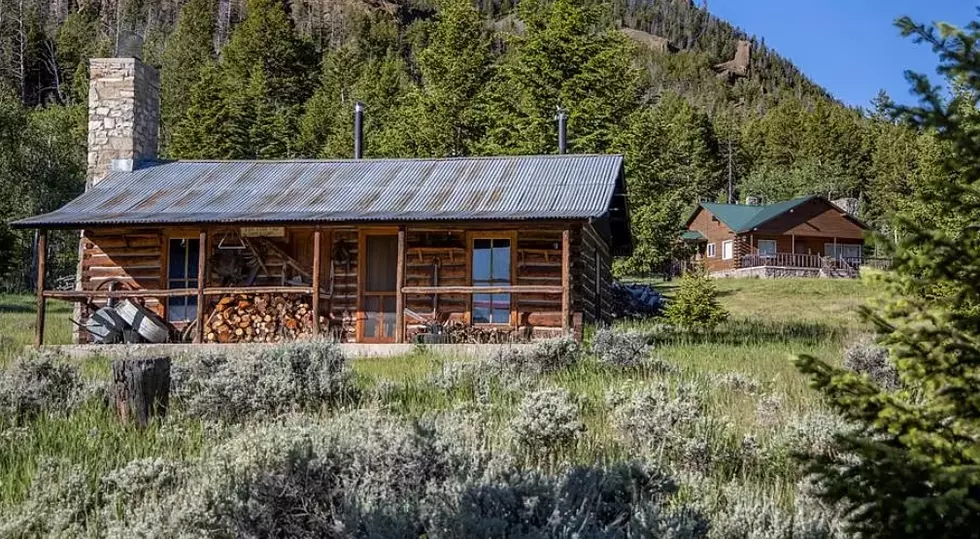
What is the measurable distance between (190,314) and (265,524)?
13087 millimetres

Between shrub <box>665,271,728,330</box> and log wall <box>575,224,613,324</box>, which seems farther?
log wall <box>575,224,613,324</box>

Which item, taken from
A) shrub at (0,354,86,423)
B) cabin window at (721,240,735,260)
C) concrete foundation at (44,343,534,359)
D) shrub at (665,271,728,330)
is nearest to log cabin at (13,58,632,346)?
concrete foundation at (44,343,534,359)

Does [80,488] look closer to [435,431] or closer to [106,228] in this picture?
[435,431]

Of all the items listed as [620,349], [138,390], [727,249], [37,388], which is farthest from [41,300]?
[727,249]

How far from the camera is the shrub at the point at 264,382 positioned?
8.25 meters

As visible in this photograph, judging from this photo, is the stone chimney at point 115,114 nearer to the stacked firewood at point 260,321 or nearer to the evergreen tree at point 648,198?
the stacked firewood at point 260,321

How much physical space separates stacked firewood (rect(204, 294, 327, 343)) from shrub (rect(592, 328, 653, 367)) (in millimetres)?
6373

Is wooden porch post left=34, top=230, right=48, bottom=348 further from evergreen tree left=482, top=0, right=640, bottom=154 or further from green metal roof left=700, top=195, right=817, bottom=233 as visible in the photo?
green metal roof left=700, top=195, right=817, bottom=233

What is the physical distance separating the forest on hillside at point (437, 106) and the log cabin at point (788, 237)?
2721 mm

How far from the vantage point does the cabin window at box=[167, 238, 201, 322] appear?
17.3 meters

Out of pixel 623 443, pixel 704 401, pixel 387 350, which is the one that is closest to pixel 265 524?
pixel 623 443

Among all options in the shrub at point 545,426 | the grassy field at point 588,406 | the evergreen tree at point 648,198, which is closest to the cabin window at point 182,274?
the grassy field at point 588,406

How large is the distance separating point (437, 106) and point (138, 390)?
2868 cm

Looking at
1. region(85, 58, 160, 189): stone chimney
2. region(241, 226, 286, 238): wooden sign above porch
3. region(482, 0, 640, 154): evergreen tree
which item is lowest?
region(241, 226, 286, 238): wooden sign above porch
